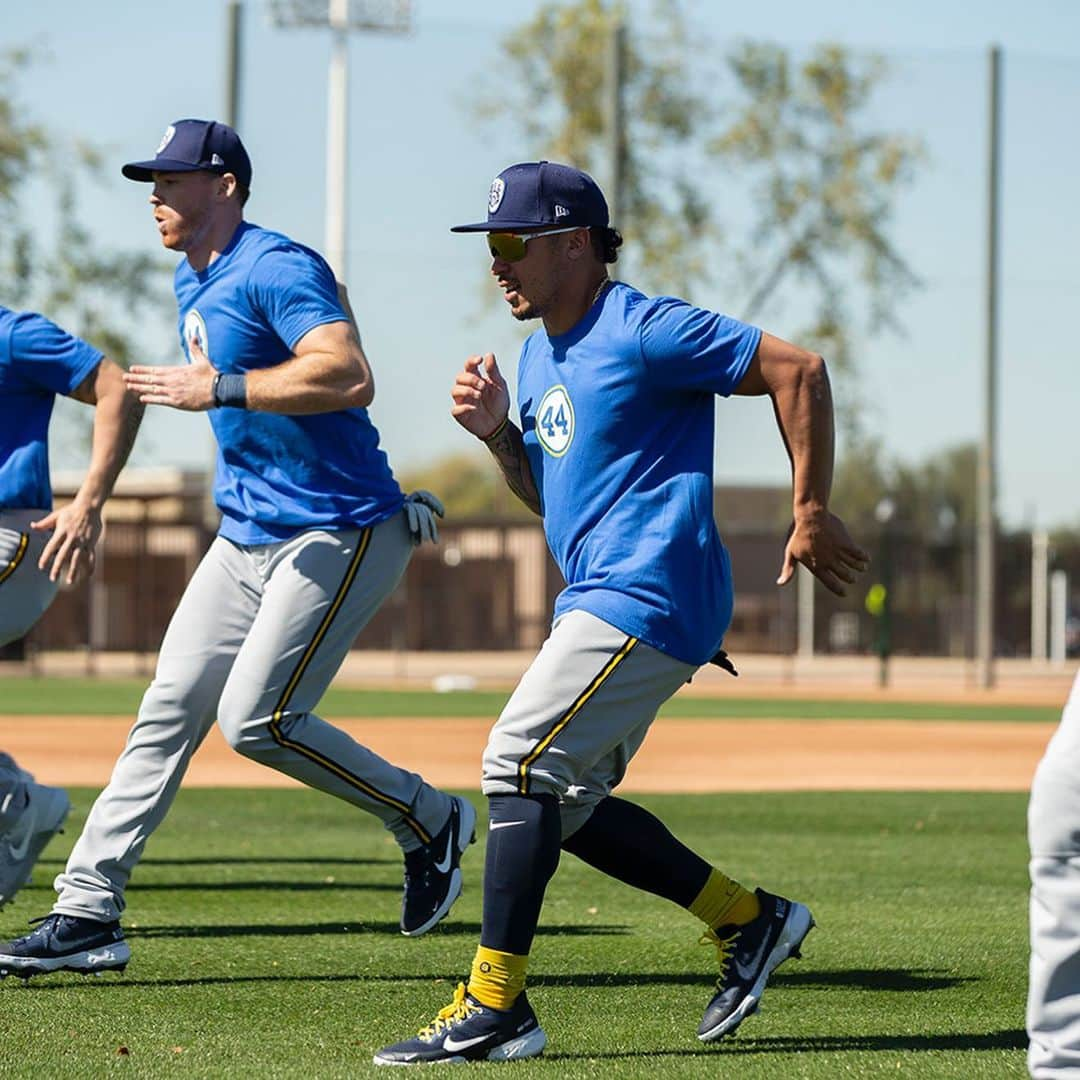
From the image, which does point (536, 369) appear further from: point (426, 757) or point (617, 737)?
point (426, 757)

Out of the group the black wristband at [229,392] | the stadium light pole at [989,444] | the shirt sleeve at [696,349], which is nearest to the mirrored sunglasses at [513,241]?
the shirt sleeve at [696,349]

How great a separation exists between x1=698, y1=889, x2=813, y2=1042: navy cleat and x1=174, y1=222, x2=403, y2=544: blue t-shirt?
1.72 m

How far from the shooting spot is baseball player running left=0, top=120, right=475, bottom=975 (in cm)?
602

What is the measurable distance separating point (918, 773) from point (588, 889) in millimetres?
7326

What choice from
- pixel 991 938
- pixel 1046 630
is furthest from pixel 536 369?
pixel 1046 630

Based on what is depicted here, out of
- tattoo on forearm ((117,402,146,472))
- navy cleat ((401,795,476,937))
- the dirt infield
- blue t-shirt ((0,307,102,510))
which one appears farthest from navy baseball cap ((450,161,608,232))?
the dirt infield

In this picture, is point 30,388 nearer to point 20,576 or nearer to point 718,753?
point 20,576

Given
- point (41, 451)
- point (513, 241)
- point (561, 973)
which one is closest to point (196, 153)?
point (41, 451)

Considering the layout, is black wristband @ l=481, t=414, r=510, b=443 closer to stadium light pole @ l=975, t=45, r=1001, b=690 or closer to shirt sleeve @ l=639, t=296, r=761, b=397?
shirt sleeve @ l=639, t=296, r=761, b=397

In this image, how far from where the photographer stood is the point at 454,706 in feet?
80.3

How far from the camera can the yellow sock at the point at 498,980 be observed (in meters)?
4.88

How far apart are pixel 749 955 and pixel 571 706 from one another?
843 millimetres

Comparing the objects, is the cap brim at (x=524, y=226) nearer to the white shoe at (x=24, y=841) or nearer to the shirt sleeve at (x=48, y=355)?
the shirt sleeve at (x=48, y=355)

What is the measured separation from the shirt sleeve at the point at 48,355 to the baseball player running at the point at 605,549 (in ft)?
5.41
